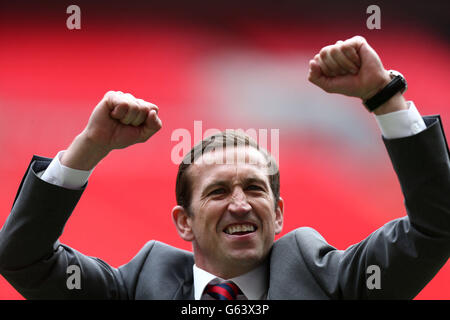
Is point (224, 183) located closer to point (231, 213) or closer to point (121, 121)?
point (231, 213)

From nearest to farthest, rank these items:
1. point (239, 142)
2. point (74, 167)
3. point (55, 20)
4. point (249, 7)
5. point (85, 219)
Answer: point (74, 167), point (239, 142), point (85, 219), point (55, 20), point (249, 7)

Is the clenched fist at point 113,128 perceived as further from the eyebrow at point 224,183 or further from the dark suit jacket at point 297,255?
the eyebrow at point 224,183

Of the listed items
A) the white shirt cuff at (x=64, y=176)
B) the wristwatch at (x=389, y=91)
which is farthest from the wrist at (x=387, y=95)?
the white shirt cuff at (x=64, y=176)

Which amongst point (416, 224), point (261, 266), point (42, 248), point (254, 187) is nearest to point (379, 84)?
point (416, 224)

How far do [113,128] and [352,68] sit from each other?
0.55 metres

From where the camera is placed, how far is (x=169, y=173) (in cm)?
287

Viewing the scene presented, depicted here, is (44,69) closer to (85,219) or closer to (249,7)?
(85,219)

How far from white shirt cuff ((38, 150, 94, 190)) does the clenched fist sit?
1 centimetres

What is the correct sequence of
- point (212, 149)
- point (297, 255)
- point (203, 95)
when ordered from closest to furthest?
point (297, 255), point (212, 149), point (203, 95)

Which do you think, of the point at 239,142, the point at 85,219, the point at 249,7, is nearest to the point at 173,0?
the point at 249,7

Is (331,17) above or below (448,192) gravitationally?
above

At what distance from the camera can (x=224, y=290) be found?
1.28 m

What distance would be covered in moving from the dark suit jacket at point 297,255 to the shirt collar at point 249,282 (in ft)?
0.12

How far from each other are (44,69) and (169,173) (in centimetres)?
104
